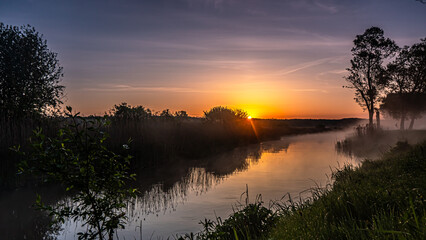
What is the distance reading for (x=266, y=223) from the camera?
23.6 feet

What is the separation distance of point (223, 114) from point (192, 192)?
26.3 meters

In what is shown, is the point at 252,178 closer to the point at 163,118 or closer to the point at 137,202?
the point at 137,202

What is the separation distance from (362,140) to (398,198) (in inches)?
1008

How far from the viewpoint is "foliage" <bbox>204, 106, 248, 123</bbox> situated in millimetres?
36594

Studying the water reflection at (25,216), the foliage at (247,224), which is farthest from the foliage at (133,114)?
the foliage at (247,224)

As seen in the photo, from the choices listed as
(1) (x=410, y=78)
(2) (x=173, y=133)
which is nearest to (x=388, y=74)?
(1) (x=410, y=78)

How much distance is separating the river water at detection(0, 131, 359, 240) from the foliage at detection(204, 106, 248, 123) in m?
14.8

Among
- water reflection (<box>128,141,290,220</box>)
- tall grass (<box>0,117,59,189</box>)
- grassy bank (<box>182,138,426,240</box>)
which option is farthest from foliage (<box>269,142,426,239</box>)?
tall grass (<box>0,117,59,189</box>)

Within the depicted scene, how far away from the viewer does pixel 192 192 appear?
13.1m

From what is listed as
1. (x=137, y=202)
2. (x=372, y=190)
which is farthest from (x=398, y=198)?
(x=137, y=202)

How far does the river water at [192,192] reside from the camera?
9.04 metres

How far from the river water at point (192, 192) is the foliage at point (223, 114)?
14.8 metres

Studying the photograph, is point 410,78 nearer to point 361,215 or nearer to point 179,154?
point 179,154

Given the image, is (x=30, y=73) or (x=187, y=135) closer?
(x=30, y=73)
